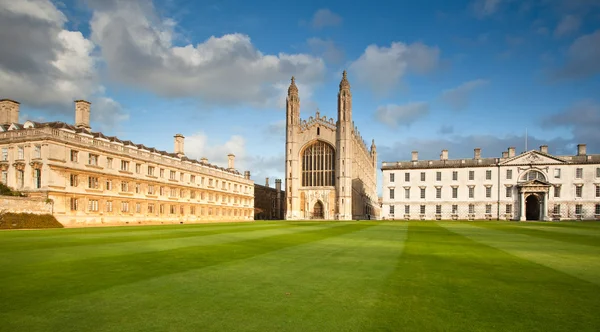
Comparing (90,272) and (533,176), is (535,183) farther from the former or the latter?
(90,272)

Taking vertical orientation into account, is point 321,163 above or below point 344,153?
below

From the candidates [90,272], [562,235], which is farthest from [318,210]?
[90,272]

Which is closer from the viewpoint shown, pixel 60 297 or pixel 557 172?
pixel 60 297

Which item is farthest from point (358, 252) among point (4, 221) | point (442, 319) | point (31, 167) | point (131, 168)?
point (131, 168)

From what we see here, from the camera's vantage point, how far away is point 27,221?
1259 inches

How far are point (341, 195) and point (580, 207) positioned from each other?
41671mm

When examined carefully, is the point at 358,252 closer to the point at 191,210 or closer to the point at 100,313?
the point at 100,313

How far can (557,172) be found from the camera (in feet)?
221

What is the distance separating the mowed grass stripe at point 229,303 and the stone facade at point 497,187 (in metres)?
67.5

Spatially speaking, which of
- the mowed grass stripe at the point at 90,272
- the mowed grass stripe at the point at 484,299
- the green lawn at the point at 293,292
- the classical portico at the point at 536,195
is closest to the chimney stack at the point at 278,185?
the classical portico at the point at 536,195

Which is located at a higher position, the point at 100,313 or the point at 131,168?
the point at 131,168

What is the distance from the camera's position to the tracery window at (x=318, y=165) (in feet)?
254

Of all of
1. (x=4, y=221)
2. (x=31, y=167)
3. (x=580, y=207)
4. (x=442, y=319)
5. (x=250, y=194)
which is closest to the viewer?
(x=442, y=319)

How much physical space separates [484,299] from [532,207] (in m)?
77.7
